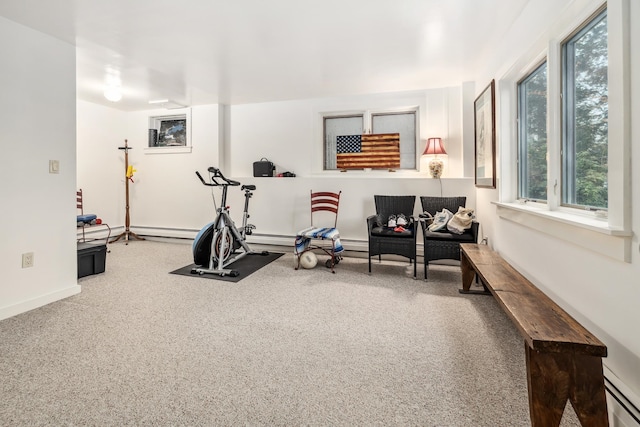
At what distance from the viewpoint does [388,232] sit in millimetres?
3775

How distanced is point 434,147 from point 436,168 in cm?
29

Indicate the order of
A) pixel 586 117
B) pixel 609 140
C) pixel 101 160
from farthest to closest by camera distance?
pixel 101 160 → pixel 586 117 → pixel 609 140

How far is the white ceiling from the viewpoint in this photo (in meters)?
2.52

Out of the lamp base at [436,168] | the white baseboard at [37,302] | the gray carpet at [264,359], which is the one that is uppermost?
the lamp base at [436,168]

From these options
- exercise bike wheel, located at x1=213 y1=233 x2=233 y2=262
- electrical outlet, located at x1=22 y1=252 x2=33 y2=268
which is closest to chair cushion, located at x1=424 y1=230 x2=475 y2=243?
exercise bike wheel, located at x1=213 y1=233 x2=233 y2=262

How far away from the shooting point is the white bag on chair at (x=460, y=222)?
3.54 meters

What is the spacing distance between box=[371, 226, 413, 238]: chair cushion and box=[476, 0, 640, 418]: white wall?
1.17m

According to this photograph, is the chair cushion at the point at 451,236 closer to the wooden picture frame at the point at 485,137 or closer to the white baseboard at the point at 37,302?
the wooden picture frame at the point at 485,137

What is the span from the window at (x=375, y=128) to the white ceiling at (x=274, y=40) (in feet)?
1.39

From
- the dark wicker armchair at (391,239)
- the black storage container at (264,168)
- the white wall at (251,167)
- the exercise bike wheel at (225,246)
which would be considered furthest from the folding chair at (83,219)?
the dark wicker armchair at (391,239)

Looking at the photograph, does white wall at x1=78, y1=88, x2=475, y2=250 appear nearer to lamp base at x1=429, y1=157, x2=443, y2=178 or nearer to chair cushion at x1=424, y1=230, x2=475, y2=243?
lamp base at x1=429, y1=157, x2=443, y2=178

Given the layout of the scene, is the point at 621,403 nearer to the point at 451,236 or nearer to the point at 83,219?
the point at 451,236

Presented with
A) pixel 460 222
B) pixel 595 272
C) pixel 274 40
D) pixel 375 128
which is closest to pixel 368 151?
pixel 375 128

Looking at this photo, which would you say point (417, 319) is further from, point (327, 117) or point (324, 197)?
point (327, 117)
